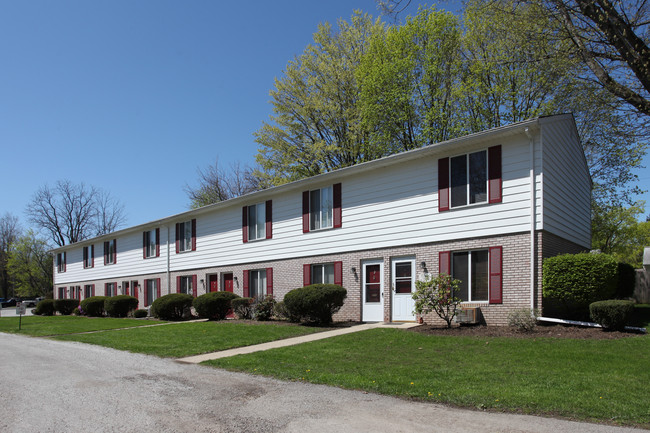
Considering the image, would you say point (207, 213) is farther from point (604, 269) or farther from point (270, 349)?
point (604, 269)

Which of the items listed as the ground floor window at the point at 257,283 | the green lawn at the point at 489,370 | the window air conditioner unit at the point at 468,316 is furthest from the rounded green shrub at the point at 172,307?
the window air conditioner unit at the point at 468,316

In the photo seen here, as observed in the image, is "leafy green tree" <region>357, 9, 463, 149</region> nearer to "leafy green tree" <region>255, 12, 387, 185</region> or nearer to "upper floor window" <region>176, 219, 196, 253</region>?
"leafy green tree" <region>255, 12, 387, 185</region>

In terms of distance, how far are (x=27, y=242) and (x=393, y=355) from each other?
64.5 m

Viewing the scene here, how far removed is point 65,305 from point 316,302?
23910 millimetres

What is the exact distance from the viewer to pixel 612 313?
10.6m

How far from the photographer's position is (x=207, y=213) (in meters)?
23.7

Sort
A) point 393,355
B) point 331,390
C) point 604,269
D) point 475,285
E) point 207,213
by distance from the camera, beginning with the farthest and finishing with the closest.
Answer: point 207,213
point 475,285
point 604,269
point 393,355
point 331,390

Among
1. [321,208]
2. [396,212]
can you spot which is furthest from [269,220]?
[396,212]

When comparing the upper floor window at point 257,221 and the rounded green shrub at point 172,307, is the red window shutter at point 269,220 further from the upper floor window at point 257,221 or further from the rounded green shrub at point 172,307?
the rounded green shrub at point 172,307

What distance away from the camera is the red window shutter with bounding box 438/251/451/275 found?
44.8 feet

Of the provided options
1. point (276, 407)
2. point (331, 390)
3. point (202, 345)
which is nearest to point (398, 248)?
point (202, 345)

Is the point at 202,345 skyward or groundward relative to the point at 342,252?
groundward

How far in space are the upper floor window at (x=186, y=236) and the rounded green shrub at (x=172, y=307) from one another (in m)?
3.58

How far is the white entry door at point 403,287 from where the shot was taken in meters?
14.8
